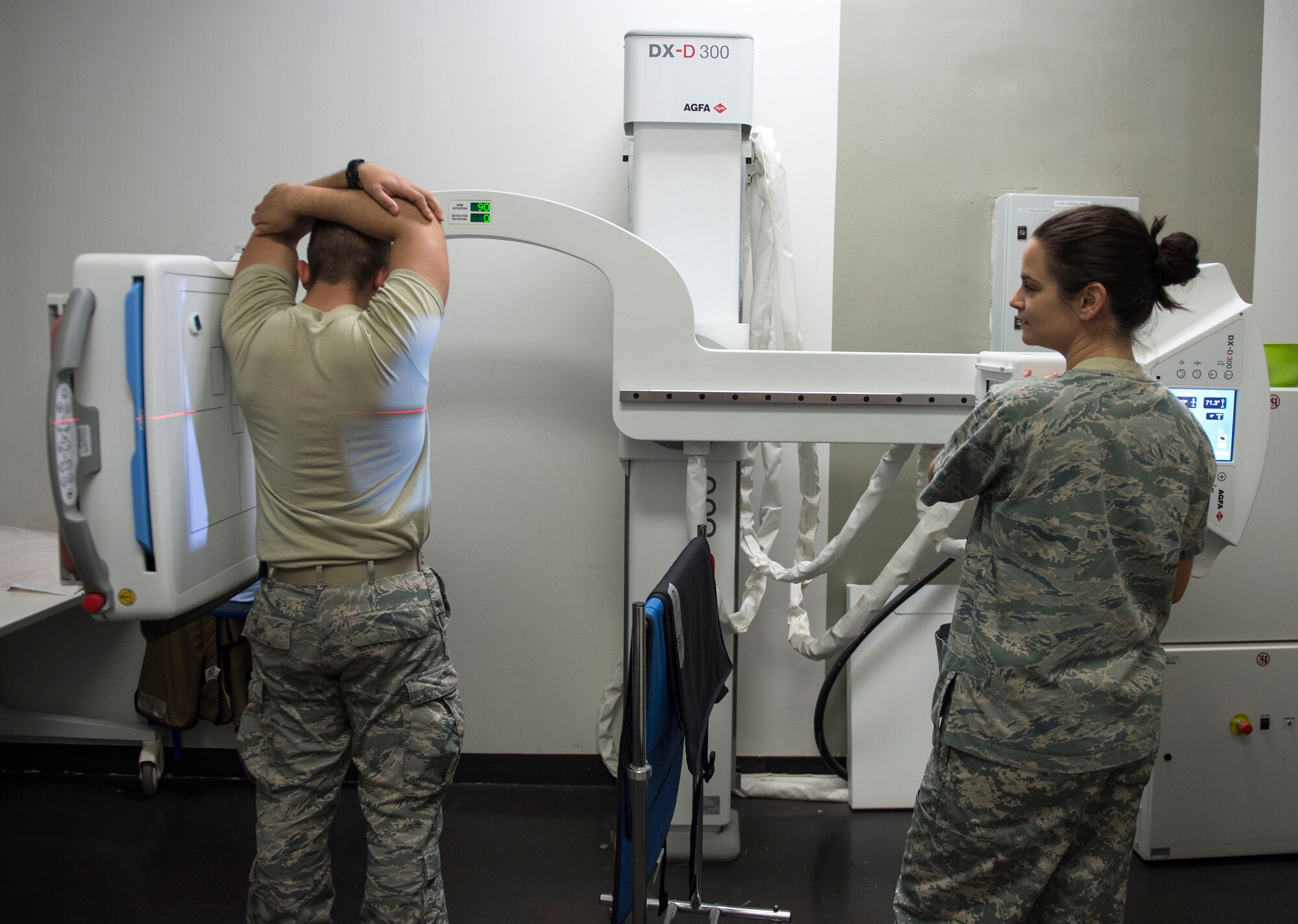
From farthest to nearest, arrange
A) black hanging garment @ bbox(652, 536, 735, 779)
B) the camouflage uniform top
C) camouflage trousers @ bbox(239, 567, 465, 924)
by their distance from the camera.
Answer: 1. camouflage trousers @ bbox(239, 567, 465, 924)
2. black hanging garment @ bbox(652, 536, 735, 779)
3. the camouflage uniform top

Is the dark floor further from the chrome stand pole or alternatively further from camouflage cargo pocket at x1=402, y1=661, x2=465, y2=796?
the chrome stand pole

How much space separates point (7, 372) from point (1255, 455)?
10.8 ft

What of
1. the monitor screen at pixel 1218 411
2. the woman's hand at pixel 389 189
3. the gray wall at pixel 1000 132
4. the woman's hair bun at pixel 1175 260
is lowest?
the monitor screen at pixel 1218 411

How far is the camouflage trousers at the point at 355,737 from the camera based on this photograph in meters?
1.56

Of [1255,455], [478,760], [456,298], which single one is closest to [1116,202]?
[1255,455]

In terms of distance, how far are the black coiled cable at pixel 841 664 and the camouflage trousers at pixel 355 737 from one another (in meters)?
1.34

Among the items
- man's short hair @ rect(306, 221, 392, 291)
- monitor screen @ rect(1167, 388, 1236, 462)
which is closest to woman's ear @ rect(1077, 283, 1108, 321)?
monitor screen @ rect(1167, 388, 1236, 462)

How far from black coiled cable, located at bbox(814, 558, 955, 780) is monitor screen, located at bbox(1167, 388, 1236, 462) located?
805mm

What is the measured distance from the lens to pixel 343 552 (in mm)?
1553

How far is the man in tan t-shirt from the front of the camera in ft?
4.94

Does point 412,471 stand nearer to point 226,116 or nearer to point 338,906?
point 338,906

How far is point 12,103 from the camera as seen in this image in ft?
8.43

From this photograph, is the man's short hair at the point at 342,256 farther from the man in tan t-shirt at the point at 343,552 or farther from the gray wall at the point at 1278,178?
the gray wall at the point at 1278,178

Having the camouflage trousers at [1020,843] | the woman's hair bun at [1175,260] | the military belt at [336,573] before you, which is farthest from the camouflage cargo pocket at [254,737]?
the woman's hair bun at [1175,260]
